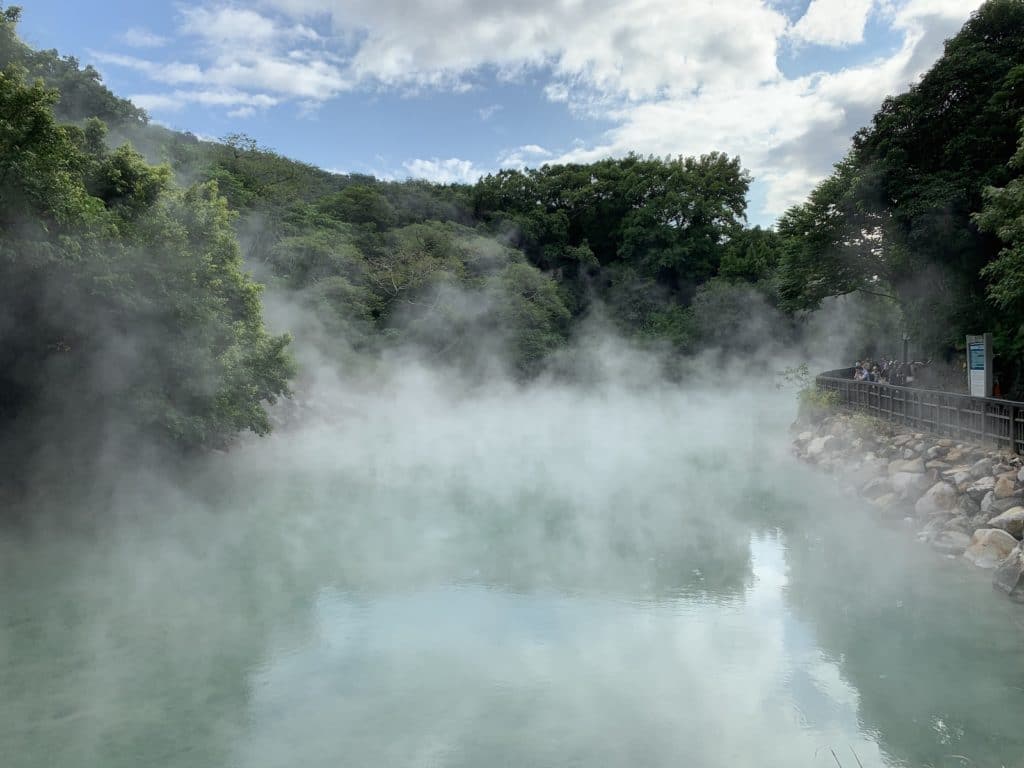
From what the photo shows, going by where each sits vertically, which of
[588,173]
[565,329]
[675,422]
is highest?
[588,173]

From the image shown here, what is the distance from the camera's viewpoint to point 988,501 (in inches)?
354

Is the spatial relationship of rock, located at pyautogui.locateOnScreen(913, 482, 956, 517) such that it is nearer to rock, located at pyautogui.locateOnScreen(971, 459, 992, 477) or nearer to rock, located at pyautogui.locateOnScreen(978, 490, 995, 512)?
rock, located at pyautogui.locateOnScreen(971, 459, 992, 477)

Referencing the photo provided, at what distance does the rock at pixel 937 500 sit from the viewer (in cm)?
991

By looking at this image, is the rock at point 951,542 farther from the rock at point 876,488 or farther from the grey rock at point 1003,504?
the rock at point 876,488

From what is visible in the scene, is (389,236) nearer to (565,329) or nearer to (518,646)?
(565,329)

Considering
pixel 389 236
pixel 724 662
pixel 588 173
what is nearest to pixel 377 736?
pixel 724 662

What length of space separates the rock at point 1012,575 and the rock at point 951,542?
128cm

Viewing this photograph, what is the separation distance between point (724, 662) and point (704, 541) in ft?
13.1

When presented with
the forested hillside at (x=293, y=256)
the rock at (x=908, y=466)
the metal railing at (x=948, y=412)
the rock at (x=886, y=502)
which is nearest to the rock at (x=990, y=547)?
the metal railing at (x=948, y=412)

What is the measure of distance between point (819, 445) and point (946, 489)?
5.80 m

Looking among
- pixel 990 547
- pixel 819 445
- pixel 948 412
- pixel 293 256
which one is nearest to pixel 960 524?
pixel 990 547

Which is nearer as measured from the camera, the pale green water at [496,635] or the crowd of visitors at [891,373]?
the pale green water at [496,635]

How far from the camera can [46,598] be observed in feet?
26.6

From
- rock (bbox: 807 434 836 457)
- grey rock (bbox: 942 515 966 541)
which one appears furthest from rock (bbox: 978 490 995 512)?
rock (bbox: 807 434 836 457)
